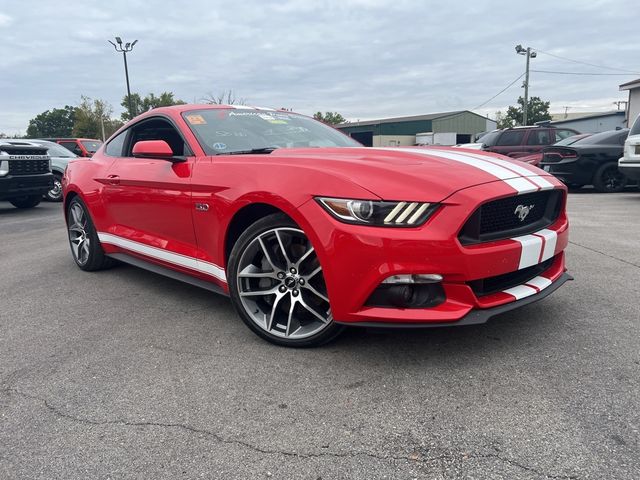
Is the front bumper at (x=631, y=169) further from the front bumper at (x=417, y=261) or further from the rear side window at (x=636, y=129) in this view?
the front bumper at (x=417, y=261)

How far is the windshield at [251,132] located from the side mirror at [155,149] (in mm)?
235

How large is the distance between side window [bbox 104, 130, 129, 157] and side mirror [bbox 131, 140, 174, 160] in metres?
1.17

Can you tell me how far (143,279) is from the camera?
450 centimetres

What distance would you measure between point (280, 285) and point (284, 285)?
0.08ft

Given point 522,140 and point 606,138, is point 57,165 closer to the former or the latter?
point 522,140

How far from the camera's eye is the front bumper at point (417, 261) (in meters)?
2.31

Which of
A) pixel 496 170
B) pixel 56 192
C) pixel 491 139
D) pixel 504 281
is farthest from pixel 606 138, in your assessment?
pixel 56 192

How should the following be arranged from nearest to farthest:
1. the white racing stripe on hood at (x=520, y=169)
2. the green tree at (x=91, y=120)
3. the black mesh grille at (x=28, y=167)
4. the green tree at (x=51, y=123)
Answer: the white racing stripe on hood at (x=520, y=169) < the black mesh grille at (x=28, y=167) < the green tree at (x=91, y=120) < the green tree at (x=51, y=123)

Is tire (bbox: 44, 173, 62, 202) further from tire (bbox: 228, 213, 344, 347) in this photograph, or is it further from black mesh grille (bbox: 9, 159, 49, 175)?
tire (bbox: 228, 213, 344, 347)

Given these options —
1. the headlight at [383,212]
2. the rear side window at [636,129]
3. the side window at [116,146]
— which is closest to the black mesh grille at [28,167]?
the side window at [116,146]

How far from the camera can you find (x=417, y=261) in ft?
7.59

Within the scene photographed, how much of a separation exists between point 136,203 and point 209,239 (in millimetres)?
1028

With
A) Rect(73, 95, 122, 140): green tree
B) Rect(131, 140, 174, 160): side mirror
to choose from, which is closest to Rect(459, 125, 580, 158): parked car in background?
Rect(131, 140, 174, 160): side mirror

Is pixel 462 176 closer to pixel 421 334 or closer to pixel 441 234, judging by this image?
pixel 441 234
